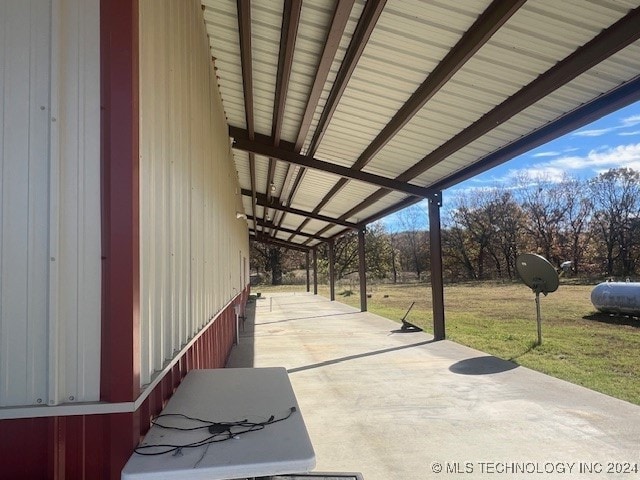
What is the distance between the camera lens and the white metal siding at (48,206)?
66.3 inches

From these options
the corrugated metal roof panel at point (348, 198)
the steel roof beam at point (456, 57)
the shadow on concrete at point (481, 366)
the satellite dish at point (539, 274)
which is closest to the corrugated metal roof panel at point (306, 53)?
the steel roof beam at point (456, 57)

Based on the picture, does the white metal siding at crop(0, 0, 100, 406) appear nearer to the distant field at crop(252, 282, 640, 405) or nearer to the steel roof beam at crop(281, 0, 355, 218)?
the steel roof beam at crop(281, 0, 355, 218)

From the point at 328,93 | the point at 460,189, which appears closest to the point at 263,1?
the point at 328,93

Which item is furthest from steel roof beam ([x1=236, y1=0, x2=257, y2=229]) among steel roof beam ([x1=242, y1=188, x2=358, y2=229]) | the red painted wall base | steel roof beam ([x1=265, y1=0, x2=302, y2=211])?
steel roof beam ([x1=242, y1=188, x2=358, y2=229])

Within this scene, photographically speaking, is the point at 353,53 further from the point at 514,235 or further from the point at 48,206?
the point at 514,235

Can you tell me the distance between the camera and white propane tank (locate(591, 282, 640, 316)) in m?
12.2

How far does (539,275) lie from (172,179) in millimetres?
8655

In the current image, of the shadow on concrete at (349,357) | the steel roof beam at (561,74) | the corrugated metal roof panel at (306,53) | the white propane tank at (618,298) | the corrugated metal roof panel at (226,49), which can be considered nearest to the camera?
the steel roof beam at (561,74)

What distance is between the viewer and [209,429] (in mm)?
1971

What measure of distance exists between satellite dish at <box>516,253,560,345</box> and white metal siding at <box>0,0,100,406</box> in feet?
29.8

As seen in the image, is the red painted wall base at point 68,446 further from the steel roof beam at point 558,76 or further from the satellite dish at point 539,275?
the satellite dish at point 539,275

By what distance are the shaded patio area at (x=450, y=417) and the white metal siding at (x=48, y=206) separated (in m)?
2.46

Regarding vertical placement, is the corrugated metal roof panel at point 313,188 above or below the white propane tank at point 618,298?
above

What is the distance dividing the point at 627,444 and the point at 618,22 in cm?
337
